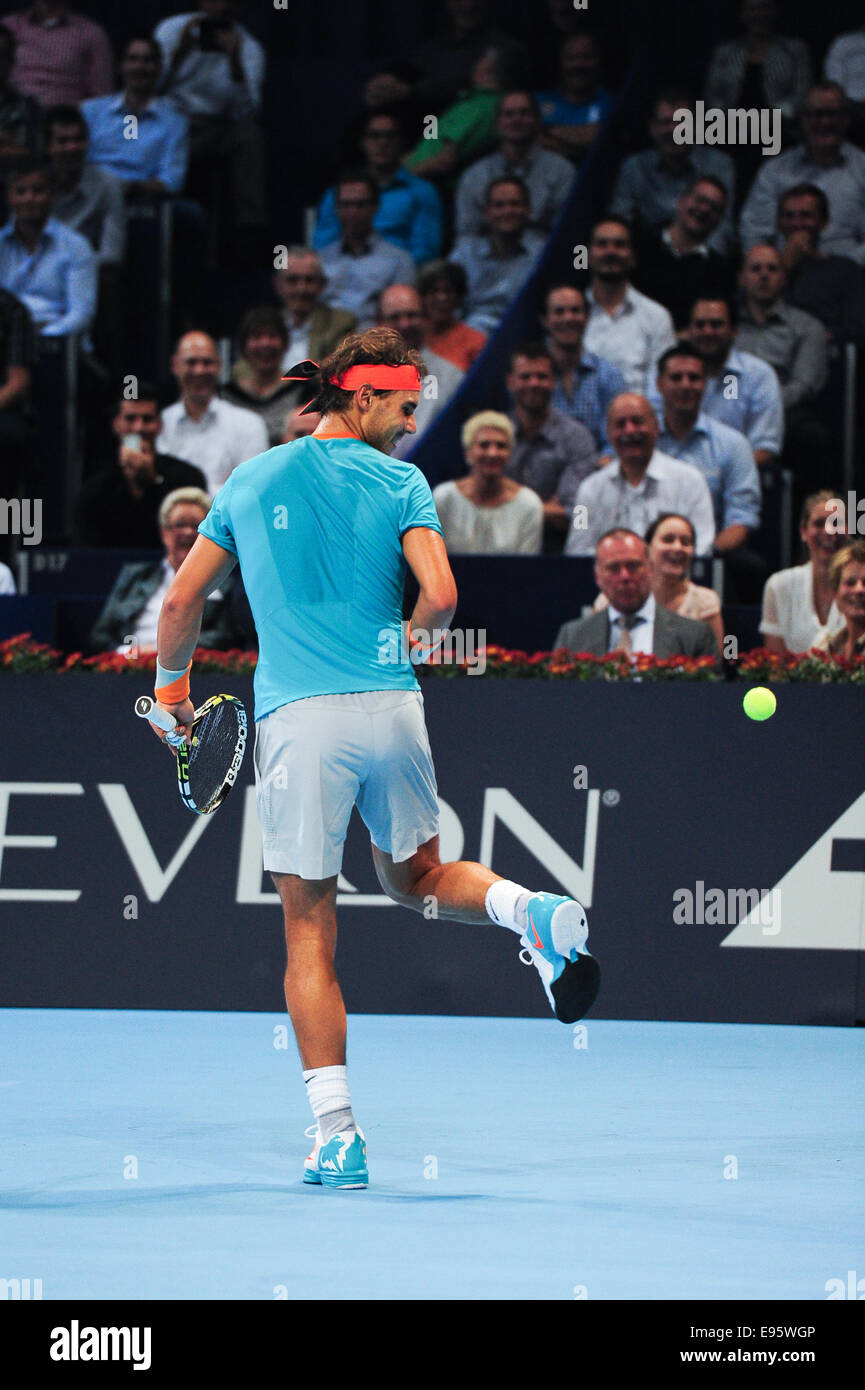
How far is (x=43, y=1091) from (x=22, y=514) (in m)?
6.04

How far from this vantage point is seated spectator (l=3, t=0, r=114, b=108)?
1399 centimetres

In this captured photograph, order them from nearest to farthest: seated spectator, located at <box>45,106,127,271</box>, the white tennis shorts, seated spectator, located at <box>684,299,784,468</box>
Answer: the white tennis shorts, seated spectator, located at <box>684,299,784,468</box>, seated spectator, located at <box>45,106,127,271</box>

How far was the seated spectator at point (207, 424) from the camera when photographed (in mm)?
11273

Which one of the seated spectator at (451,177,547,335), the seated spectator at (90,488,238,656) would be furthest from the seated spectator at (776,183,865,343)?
the seated spectator at (90,488,238,656)

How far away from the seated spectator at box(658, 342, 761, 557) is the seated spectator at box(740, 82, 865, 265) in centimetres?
209

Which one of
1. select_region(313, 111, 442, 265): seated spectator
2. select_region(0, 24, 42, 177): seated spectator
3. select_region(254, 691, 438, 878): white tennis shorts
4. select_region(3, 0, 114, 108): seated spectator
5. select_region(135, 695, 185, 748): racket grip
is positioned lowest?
select_region(254, 691, 438, 878): white tennis shorts

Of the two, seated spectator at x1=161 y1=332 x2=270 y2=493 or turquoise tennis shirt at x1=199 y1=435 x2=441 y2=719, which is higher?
seated spectator at x1=161 y1=332 x2=270 y2=493

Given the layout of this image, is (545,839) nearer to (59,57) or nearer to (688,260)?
(688,260)

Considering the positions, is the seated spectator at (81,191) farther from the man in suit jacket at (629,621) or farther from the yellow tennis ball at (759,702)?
the yellow tennis ball at (759,702)

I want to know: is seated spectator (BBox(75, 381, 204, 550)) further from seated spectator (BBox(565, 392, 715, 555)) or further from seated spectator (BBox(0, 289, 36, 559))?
seated spectator (BBox(565, 392, 715, 555))

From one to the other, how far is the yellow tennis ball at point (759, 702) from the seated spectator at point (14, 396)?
5404 millimetres

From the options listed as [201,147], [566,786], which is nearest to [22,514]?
[201,147]

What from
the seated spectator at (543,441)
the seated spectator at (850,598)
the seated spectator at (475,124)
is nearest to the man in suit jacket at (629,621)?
the seated spectator at (850,598)

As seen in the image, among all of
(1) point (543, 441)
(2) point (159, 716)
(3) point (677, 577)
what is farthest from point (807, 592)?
(2) point (159, 716)
